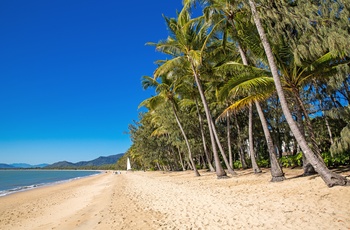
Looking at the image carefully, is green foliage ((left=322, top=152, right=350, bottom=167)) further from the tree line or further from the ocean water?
the ocean water

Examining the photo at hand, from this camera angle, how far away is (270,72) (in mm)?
10555

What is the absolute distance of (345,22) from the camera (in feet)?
22.6

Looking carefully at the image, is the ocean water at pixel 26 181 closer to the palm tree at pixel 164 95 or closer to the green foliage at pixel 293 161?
the palm tree at pixel 164 95

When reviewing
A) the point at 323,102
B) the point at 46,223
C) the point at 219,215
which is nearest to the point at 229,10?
the point at 323,102

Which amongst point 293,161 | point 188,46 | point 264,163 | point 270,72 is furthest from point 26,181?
point 270,72

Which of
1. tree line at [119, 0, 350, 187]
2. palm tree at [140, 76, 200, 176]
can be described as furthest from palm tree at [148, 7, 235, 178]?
palm tree at [140, 76, 200, 176]

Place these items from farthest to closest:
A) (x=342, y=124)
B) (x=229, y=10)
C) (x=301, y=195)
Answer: (x=342, y=124) < (x=229, y=10) < (x=301, y=195)

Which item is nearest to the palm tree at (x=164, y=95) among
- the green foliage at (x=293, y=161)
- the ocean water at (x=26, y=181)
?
the green foliage at (x=293, y=161)

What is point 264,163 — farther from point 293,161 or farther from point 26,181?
point 26,181

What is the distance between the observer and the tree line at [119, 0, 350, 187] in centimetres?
747

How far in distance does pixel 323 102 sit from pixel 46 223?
51.5ft

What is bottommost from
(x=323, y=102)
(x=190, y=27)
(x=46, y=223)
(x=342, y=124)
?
(x=46, y=223)

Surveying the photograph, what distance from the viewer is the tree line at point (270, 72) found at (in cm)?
747

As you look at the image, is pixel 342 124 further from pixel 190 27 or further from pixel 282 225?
pixel 282 225
